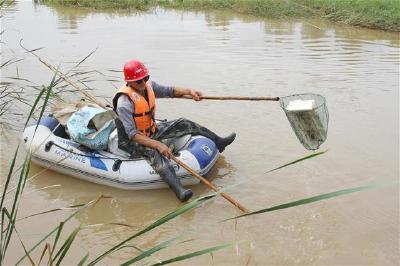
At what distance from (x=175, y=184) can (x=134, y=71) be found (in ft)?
3.67

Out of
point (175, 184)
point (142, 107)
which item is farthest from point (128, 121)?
point (175, 184)

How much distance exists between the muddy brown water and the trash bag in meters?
0.45

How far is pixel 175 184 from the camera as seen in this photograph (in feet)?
15.7

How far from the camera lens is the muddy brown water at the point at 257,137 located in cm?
420

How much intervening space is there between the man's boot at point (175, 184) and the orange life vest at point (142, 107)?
0.52 m

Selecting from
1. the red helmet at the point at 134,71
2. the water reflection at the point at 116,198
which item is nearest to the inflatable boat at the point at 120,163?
the water reflection at the point at 116,198

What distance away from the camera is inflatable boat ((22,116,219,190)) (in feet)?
16.3

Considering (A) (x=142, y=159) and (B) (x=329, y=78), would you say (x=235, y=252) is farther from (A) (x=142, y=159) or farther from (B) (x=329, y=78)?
(B) (x=329, y=78)

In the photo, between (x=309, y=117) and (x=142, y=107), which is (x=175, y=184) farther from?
(x=309, y=117)

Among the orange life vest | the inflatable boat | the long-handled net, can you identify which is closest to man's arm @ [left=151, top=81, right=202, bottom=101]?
the orange life vest

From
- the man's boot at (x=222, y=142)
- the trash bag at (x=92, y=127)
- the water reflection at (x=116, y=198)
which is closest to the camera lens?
the water reflection at (x=116, y=198)

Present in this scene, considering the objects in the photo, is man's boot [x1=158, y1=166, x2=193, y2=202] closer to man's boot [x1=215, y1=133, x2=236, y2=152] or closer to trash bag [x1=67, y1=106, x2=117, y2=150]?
trash bag [x1=67, y1=106, x2=117, y2=150]

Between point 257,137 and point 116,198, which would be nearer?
point 116,198

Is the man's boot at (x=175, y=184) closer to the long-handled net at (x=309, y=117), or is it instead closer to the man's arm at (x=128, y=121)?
the man's arm at (x=128, y=121)
